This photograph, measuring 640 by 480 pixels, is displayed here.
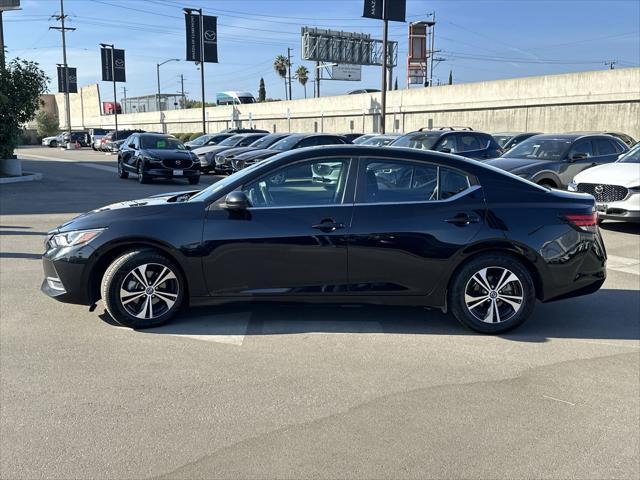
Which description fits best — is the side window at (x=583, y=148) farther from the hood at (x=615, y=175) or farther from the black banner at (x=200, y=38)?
the black banner at (x=200, y=38)

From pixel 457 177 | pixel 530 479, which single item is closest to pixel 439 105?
pixel 457 177

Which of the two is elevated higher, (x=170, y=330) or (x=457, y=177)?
(x=457, y=177)

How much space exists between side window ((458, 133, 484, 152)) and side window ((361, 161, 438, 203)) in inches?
437

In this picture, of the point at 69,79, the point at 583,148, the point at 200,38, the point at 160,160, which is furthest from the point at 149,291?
the point at 69,79

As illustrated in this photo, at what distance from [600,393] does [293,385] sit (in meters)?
2.20

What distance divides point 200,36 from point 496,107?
20.0 metres

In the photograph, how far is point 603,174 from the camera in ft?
35.9

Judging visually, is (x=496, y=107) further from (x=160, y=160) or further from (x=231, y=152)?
(x=160, y=160)

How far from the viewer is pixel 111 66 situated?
5356cm

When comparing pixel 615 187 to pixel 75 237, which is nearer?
pixel 75 237

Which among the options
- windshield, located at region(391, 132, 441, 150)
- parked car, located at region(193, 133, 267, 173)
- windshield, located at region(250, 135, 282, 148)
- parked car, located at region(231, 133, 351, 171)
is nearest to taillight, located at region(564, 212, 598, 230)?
windshield, located at region(391, 132, 441, 150)

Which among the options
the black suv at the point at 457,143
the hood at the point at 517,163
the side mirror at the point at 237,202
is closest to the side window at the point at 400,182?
the side mirror at the point at 237,202

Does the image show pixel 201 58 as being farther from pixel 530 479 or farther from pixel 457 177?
pixel 530 479

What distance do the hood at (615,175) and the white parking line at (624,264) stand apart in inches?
89.0
